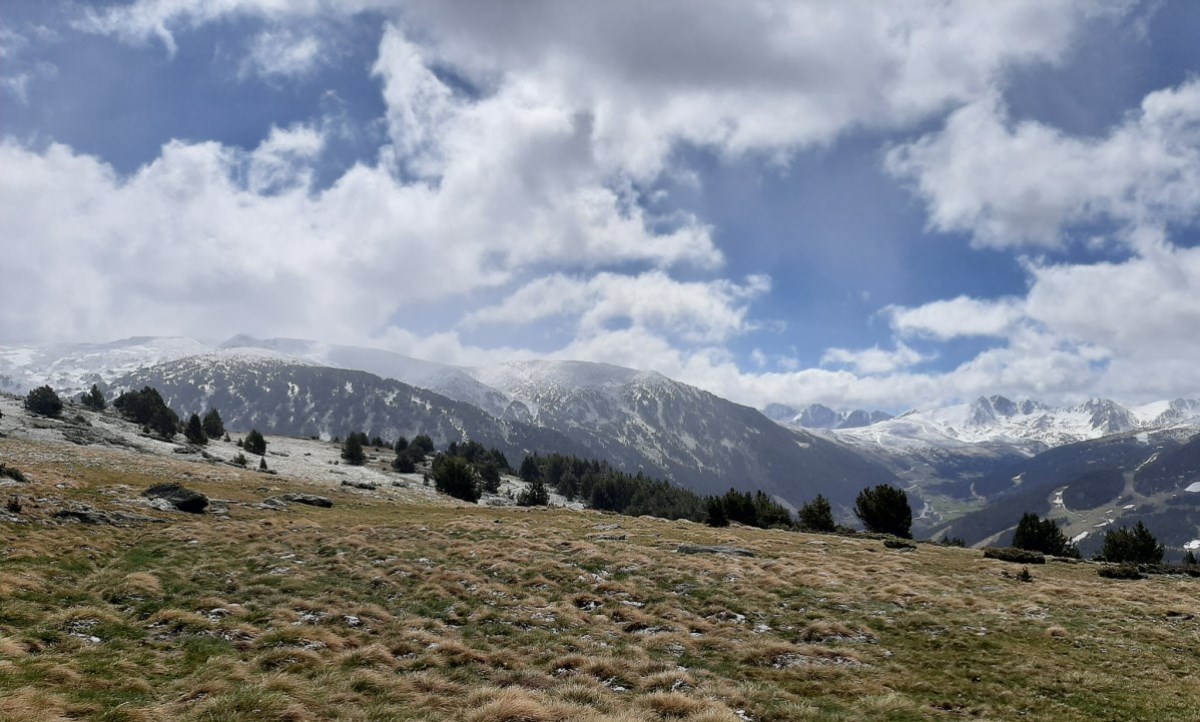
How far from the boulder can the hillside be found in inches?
139

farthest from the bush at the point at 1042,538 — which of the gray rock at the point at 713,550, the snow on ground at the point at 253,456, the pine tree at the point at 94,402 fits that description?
the pine tree at the point at 94,402

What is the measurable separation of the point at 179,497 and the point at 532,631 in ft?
121

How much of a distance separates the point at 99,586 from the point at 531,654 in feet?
56.5

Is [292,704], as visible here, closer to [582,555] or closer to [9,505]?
[582,555]

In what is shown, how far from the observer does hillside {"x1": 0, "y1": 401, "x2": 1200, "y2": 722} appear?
43.7 ft

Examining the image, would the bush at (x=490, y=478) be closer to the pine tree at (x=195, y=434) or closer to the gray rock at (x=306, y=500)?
the pine tree at (x=195, y=434)

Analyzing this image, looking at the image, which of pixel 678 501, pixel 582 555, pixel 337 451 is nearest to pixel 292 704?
pixel 582 555

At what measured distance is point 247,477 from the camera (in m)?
72.7

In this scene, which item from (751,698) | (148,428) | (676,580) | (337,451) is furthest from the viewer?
(337,451)

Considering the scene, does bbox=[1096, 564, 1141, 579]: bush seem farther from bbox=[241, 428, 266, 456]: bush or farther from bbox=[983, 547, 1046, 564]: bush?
bbox=[241, 428, 266, 456]: bush

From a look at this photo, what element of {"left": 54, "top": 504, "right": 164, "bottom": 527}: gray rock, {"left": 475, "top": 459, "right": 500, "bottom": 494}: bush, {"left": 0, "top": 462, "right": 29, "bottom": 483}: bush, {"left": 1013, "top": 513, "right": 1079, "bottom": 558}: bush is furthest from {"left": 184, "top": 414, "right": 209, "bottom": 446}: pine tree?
{"left": 1013, "top": 513, "right": 1079, "bottom": 558}: bush

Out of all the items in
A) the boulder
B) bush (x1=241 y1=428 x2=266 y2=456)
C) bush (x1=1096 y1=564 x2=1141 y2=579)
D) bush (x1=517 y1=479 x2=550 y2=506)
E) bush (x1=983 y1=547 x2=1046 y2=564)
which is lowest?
bush (x1=517 y1=479 x2=550 y2=506)

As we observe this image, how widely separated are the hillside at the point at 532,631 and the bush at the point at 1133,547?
3920 centimetres

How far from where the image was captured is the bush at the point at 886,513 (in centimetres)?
7575
